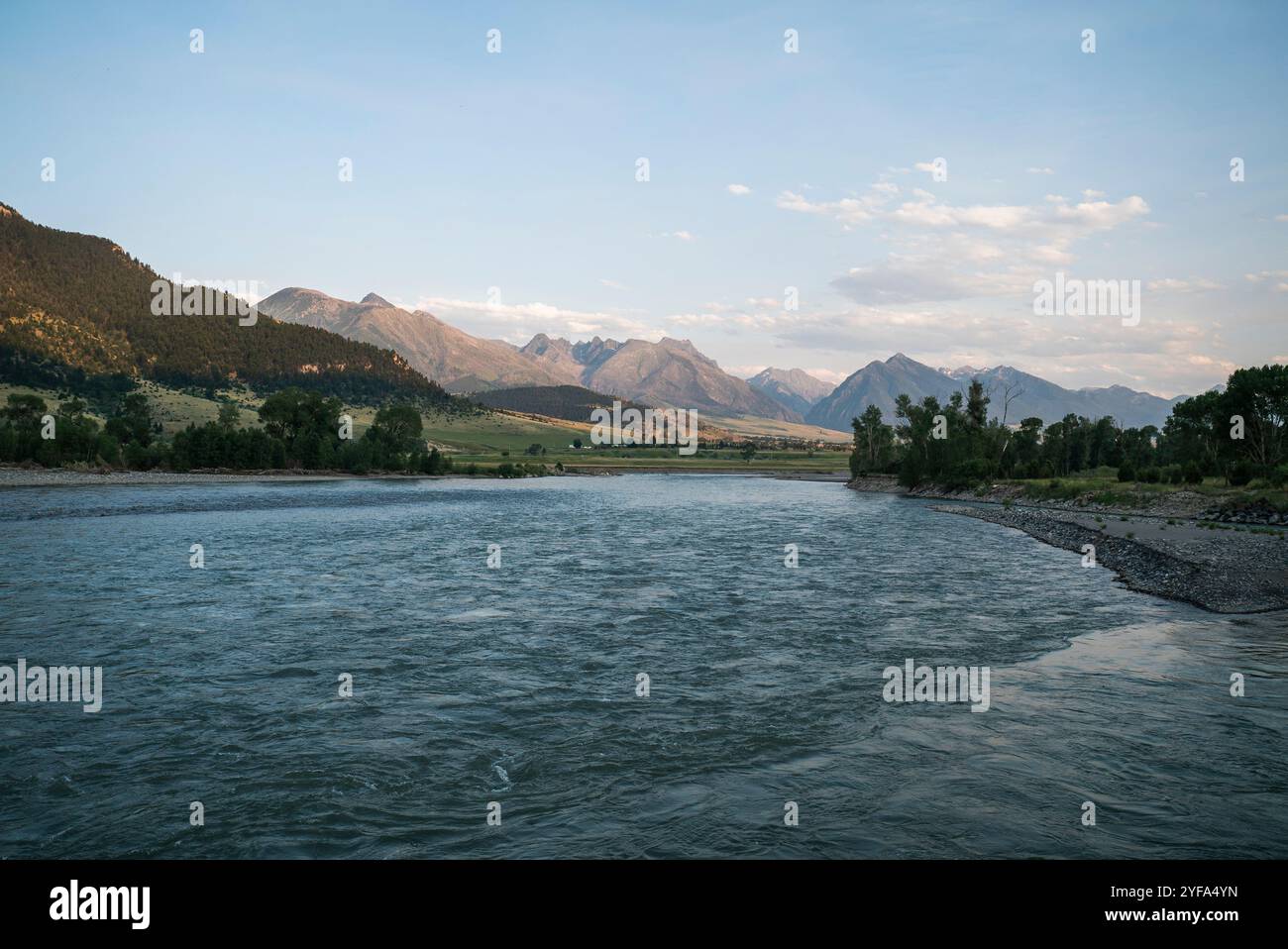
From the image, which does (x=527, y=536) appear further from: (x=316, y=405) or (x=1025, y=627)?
(x=316, y=405)

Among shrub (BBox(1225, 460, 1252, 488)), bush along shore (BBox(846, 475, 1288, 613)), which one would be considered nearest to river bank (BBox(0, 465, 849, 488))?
bush along shore (BBox(846, 475, 1288, 613))

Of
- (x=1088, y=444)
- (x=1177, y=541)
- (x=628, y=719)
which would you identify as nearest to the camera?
(x=628, y=719)

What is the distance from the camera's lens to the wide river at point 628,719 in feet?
41.6

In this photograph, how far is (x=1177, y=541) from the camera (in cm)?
5062

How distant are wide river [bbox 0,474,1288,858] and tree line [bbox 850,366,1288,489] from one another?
6791 centimetres

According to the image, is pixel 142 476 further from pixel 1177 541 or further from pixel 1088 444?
pixel 1088 444

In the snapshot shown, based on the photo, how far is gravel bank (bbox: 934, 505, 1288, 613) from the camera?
33.0 m

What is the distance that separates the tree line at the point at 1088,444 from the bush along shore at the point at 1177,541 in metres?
12.6

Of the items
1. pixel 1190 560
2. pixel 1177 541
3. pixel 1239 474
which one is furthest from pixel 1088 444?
pixel 1190 560

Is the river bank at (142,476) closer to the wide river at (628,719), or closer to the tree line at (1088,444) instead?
the wide river at (628,719)

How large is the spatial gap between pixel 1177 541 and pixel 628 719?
46699 mm

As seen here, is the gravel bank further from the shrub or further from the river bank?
the river bank

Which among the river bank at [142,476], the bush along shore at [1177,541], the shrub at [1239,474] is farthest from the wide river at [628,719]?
the river bank at [142,476]
